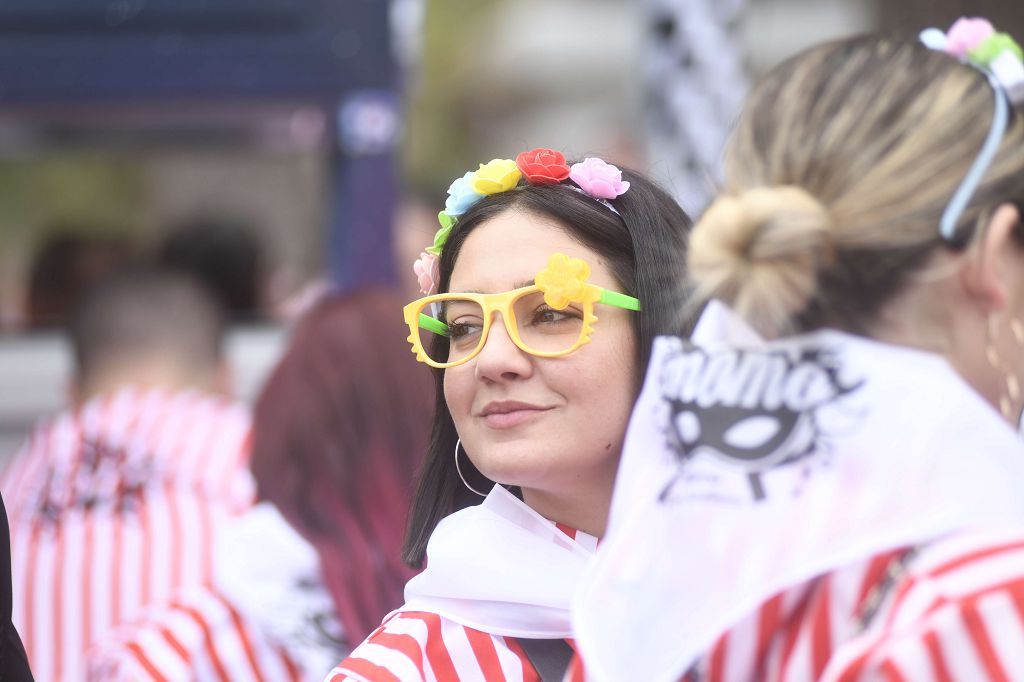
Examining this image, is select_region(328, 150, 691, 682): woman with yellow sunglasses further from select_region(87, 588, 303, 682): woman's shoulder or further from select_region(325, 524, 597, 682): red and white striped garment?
select_region(87, 588, 303, 682): woman's shoulder

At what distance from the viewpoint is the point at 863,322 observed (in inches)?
44.8

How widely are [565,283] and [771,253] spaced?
0.36 metres

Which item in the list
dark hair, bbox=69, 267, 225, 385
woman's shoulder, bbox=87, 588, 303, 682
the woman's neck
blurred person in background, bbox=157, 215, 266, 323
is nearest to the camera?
the woman's neck

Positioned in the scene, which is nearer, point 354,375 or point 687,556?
point 687,556

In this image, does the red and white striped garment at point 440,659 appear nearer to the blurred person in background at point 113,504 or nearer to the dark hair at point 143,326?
the blurred person in background at point 113,504

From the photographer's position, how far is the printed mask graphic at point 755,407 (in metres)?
1.11

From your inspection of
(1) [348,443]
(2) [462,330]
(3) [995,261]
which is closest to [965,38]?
(3) [995,261]

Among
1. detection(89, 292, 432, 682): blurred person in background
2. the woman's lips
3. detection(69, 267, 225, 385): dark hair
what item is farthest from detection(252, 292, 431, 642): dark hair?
detection(69, 267, 225, 385): dark hair

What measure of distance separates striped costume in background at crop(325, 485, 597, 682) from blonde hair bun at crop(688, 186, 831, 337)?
0.43 meters

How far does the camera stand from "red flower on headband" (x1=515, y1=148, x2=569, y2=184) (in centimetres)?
159

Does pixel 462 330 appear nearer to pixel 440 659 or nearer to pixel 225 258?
pixel 440 659

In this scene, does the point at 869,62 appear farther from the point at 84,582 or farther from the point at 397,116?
the point at 397,116

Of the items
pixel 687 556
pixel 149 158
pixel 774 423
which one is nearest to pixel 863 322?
pixel 774 423

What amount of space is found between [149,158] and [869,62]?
322 centimetres
